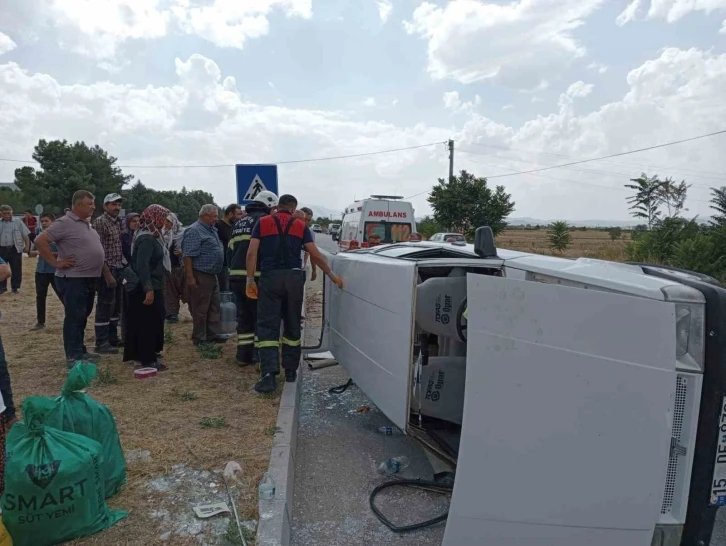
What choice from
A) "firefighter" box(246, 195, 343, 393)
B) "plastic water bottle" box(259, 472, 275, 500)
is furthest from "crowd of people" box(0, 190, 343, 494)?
"plastic water bottle" box(259, 472, 275, 500)

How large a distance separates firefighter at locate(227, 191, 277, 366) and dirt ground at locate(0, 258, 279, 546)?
34 centimetres

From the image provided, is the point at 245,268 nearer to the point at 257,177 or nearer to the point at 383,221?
the point at 257,177

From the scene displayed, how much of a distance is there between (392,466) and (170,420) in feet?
5.87

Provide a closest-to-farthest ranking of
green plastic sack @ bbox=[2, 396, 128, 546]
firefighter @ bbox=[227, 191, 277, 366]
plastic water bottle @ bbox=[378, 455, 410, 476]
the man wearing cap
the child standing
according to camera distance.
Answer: green plastic sack @ bbox=[2, 396, 128, 546] < plastic water bottle @ bbox=[378, 455, 410, 476] < firefighter @ bbox=[227, 191, 277, 366] < the man wearing cap < the child standing

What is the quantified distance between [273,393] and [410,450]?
144 centimetres

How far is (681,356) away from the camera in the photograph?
7.19 ft

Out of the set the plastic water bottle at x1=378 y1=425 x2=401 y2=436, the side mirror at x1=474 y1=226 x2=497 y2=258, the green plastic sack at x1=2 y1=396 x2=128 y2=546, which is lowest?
the plastic water bottle at x1=378 y1=425 x2=401 y2=436

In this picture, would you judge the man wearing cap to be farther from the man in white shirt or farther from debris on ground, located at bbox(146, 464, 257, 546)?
the man in white shirt

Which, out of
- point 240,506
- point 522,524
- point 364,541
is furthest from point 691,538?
point 240,506

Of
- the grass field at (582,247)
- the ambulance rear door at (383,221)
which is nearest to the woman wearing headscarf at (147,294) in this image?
the grass field at (582,247)

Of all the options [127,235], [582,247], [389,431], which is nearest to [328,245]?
[582,247]

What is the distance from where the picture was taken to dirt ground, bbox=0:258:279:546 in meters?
3.01

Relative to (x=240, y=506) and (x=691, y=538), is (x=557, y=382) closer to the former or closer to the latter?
(x=691, y=538)

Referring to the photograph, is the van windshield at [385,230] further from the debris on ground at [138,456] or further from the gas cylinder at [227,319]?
→ the debris on ground at [138,456]
